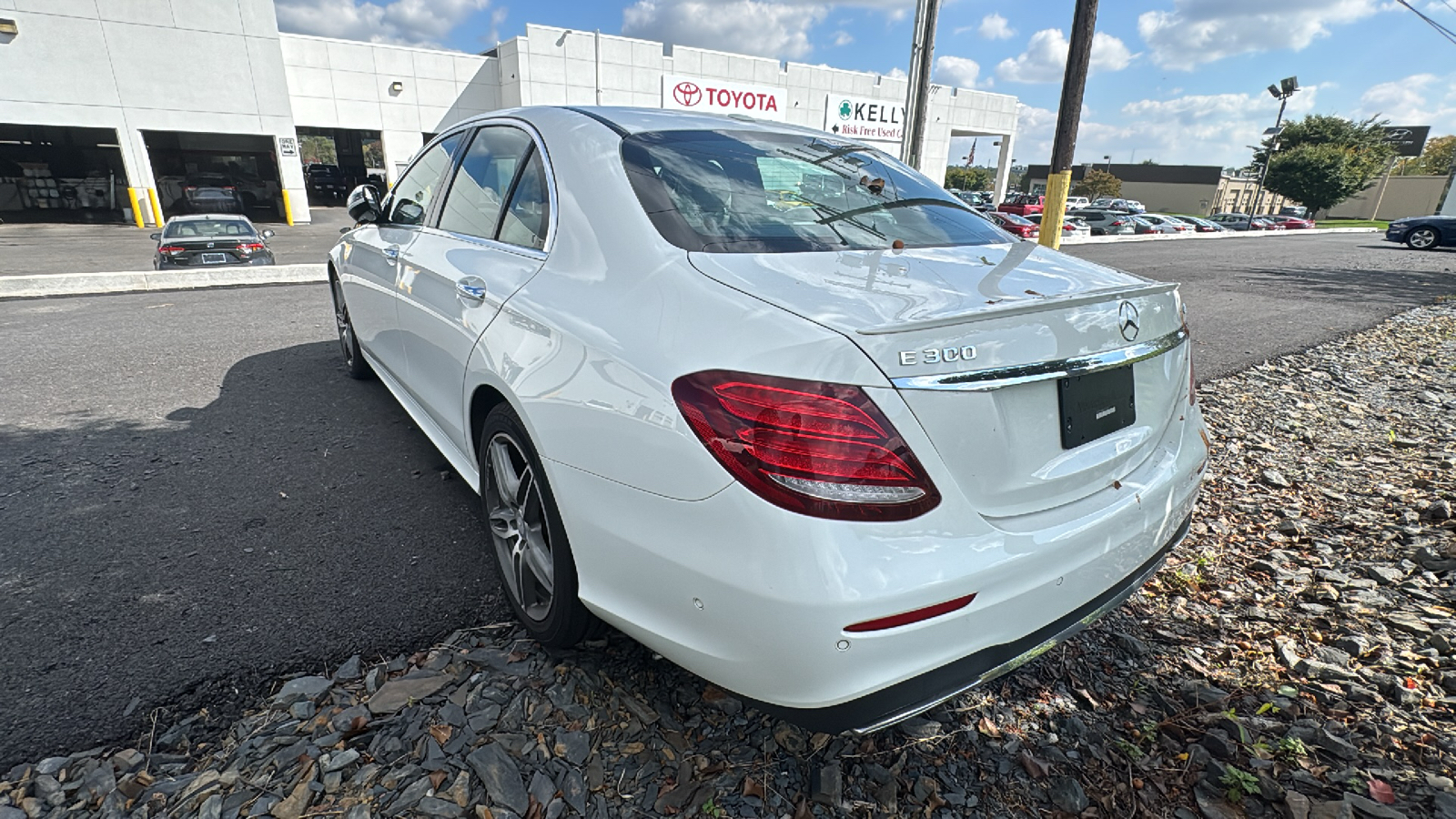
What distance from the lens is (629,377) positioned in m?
1.65

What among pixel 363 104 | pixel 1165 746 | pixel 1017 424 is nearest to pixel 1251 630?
pixel 1165 746

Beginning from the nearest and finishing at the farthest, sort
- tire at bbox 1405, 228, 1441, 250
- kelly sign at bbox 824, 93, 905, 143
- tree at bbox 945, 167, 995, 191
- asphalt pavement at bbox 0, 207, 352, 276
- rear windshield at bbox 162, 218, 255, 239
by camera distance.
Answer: rear windshield at bbox 162, 218, 255, 239
asphalt pavement at bbox 0, 207, 352, 276
tire at bbox 1405, 228, 1441, 250
kelly sign at bbox 824, 93, 905, 143
tree at bbox 945, 167, 995, 191

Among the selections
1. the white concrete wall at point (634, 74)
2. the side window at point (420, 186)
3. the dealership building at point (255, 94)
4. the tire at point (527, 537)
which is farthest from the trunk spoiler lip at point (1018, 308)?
the white concrete wall at point (634, 74)

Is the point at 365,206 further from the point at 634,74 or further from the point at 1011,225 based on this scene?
the point at 634,74

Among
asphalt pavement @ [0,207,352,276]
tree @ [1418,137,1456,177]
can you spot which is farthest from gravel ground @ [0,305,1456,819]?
tree @ [1418,137,1456,177]

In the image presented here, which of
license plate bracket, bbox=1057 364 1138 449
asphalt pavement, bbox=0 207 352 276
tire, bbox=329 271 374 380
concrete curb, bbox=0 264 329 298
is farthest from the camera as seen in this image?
→ asphalt pavement, bbox=0 207 352 276

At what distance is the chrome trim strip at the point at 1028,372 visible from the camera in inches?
57.0

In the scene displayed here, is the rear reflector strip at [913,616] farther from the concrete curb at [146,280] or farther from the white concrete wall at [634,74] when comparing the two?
the white concrete wall at [634,74]

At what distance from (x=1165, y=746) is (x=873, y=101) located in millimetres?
42540

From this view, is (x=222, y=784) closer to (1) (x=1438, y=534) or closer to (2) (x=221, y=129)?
(1) (x=1438, y=534)

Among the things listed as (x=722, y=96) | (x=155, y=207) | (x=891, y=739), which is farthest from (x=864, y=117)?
(x=891, y=739)

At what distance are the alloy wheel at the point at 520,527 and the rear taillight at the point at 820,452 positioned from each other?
914 mm

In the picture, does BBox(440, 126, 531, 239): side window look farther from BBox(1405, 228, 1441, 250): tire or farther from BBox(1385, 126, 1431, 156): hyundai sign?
BBox(1385, 126, 1431, 156): hyundai sign

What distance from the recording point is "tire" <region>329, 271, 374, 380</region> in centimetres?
484
